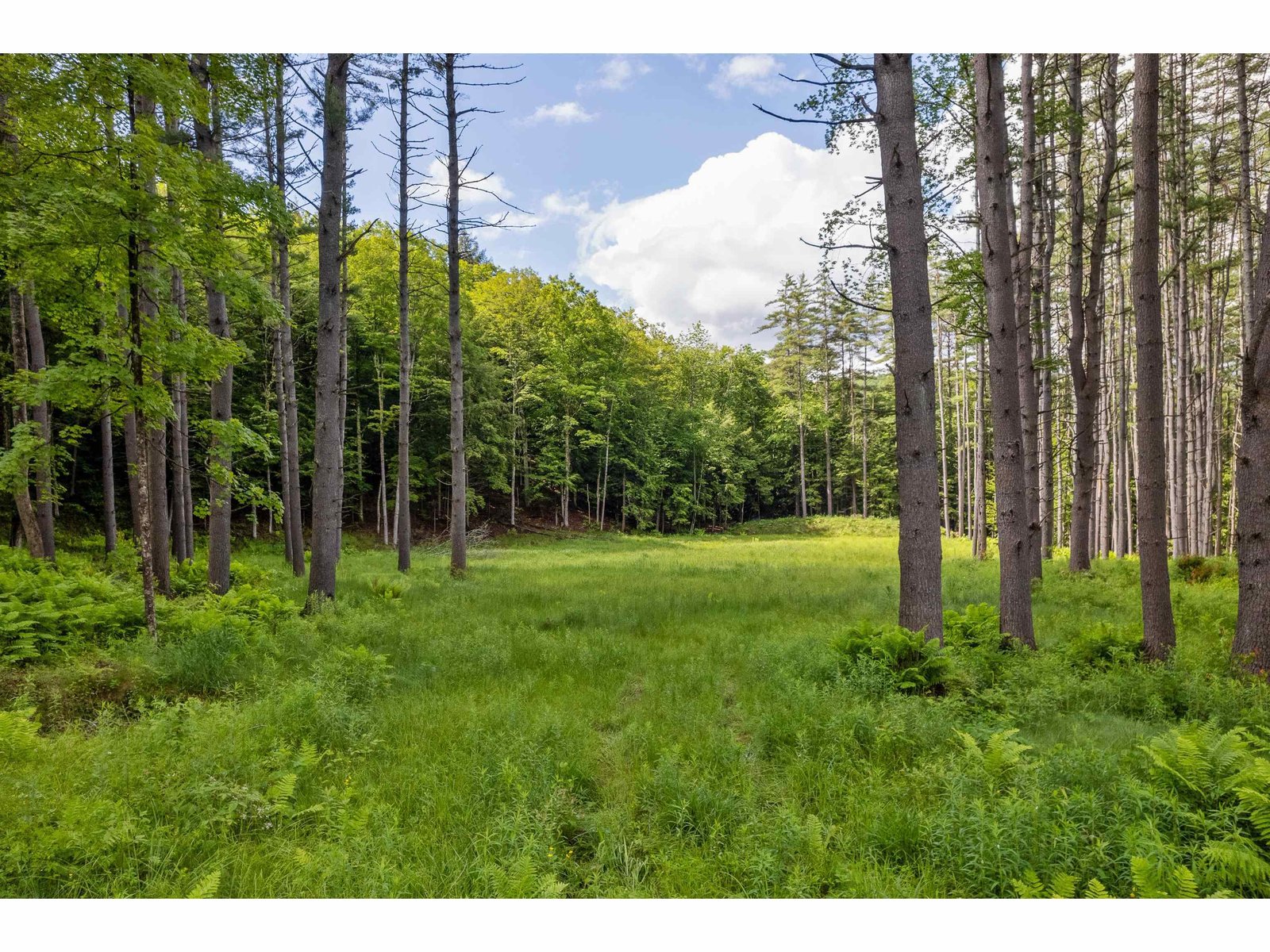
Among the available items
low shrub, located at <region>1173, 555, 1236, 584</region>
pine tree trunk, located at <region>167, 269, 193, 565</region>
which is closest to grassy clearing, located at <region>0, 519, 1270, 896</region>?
pine tree trunk, located at <region>167, 269, 193, 565</region>

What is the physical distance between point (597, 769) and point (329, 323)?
24.2 ft

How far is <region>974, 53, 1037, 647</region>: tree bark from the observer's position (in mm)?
6477

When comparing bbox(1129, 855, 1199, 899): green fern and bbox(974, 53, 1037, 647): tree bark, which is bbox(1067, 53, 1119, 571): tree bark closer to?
bbox(974, 53, 1037, 647): tree bark

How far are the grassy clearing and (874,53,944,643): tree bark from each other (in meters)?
1.39

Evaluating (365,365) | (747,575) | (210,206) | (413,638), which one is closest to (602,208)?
(210,206)

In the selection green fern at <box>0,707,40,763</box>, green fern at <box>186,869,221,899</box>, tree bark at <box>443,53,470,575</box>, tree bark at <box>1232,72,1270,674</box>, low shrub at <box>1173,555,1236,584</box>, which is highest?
tree bark at <box>443,53,470,575</box>

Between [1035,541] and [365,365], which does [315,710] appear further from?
[365,365]

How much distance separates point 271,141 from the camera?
13336mm

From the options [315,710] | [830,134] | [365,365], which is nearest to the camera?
[315,710]

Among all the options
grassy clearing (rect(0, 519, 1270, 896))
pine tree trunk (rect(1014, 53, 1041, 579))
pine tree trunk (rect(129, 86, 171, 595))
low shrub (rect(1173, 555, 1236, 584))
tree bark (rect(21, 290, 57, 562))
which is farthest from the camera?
low shrub (rect(1173, 555, 1236, 584))

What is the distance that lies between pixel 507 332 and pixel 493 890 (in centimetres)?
3017

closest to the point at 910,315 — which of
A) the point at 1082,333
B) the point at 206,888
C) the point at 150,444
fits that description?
the point at 206,888

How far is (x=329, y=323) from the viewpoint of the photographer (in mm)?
7965

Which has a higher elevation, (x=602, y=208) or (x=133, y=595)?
(x=602, y=208)
